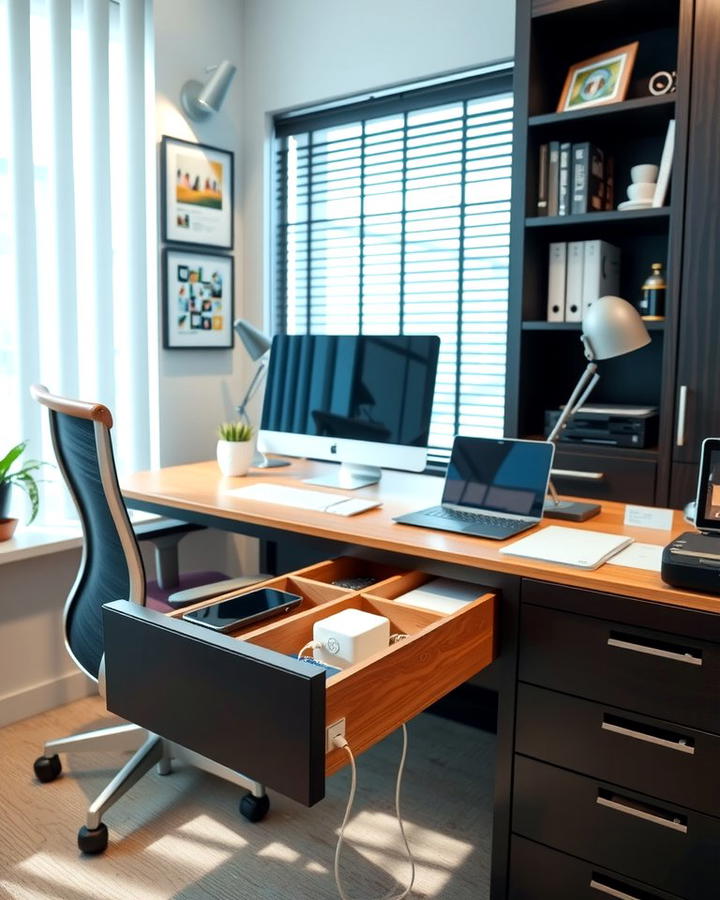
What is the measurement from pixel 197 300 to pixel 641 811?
2399 millimetres

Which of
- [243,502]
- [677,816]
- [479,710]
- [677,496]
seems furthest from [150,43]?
[677,816]

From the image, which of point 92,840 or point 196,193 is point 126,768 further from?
point 196,193

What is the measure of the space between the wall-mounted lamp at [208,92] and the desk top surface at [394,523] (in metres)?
1.36

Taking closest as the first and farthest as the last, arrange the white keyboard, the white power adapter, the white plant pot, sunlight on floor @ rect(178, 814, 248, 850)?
the white power adapter → sunlight on floor @ rect(178, 814, 248, 850) → the white keyboard → the white plant pot

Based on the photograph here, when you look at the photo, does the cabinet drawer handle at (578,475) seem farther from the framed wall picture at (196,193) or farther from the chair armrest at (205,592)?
the framed wall picture at (196,193)

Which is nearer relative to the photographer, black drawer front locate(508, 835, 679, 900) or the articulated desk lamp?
black drawer front locate(508, 835, 679, 900)

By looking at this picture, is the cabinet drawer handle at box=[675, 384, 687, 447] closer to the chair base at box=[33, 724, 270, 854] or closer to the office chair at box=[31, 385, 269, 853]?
the office chair at box=[31, 385, 269, 853]

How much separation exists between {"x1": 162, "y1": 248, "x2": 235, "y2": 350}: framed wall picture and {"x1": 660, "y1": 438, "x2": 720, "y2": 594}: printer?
2061mm

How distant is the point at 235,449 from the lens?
253cm

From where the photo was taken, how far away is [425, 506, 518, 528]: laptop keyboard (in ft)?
6.03

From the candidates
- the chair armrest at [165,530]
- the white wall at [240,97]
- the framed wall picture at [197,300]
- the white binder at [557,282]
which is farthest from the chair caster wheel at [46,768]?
the white binder at [557,282]

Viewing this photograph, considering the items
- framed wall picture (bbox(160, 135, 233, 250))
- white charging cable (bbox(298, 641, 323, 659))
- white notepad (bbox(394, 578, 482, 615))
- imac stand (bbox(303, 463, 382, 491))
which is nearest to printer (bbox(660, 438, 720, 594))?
white notepad (bbox(394, 578, 482, 615))

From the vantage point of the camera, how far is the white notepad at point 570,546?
155cm

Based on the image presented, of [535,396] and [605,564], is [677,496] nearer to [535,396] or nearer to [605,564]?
[535,396]
